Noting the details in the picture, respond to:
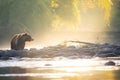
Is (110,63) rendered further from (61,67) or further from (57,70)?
(57,70)

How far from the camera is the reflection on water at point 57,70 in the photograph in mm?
34906

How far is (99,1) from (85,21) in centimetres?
8101

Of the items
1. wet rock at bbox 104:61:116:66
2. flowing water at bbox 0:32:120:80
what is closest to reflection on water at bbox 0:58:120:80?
flowing water at bbox 0:32:120:80

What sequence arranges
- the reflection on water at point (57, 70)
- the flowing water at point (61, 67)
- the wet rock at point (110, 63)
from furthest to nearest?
the wet rock at point (110, 63)
the flowing water at point (61, 67)
the reflection on water at point (57, 70)

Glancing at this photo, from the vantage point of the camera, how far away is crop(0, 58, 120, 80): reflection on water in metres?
34.9

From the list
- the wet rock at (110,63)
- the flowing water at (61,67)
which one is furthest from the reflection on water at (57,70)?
the wet rock at (110,63)

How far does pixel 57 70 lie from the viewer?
3928 cm

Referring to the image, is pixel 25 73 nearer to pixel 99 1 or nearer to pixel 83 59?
pixel 83 59

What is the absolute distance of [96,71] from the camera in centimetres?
3784

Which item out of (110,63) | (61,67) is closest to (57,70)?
(61,67)

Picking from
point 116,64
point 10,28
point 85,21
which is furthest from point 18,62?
point 85,21

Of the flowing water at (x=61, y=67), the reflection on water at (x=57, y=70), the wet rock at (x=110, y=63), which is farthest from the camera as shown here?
the wet rock at (x=110, y=63)

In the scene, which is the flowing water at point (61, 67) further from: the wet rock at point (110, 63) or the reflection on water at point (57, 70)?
the wet rock at point (110, 63)

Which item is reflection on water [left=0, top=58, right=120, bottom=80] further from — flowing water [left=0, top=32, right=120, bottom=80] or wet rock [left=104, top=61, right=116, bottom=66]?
wet rock [left=104, top=61, right=116, bottom=66]
